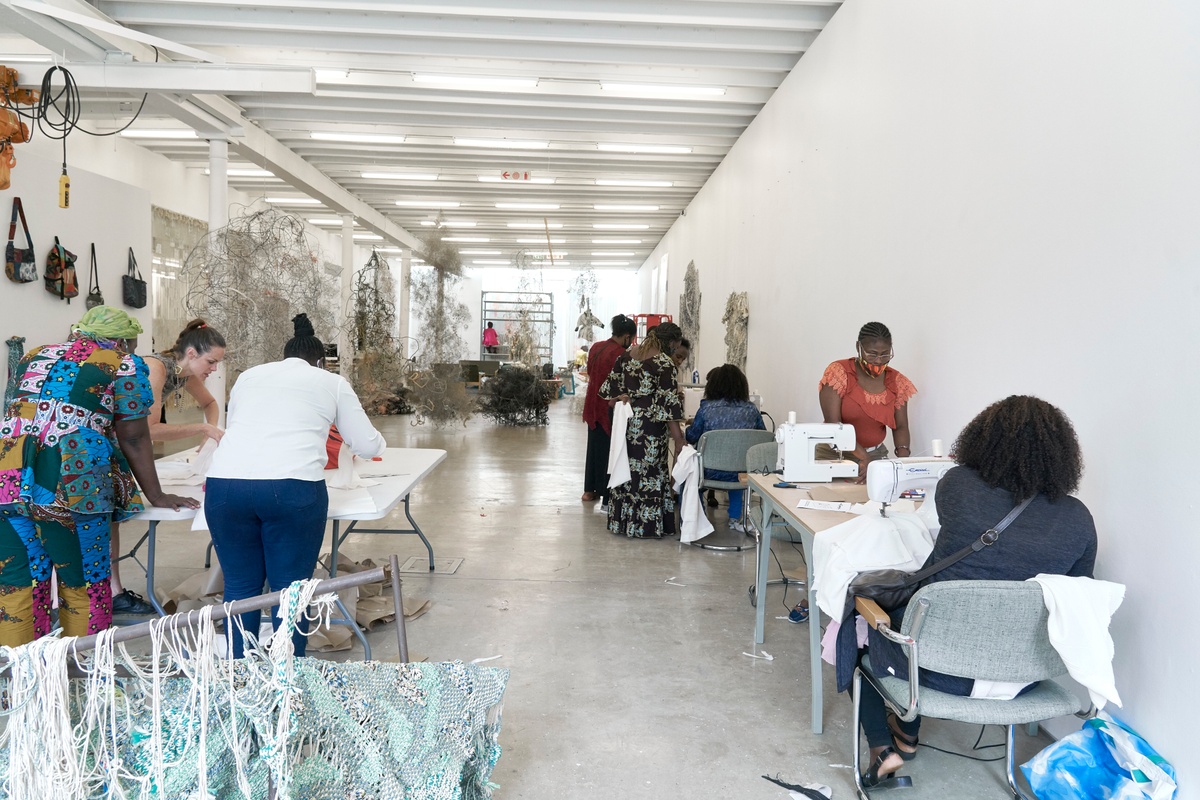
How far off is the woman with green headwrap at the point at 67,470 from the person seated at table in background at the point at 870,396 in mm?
3188

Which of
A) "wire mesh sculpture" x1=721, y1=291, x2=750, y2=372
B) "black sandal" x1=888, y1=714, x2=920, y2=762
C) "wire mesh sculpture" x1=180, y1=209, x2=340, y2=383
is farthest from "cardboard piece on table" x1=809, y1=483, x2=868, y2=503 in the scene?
"wire mesh sculpture" x1=180, y1=209, x2=340, y2=383

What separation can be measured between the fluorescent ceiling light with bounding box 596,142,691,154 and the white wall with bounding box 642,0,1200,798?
12.2ft

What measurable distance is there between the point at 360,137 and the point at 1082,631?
8977 millimetres

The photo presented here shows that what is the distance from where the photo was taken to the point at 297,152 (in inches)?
398

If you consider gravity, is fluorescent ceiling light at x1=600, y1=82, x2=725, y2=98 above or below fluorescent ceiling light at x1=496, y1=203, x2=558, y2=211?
below

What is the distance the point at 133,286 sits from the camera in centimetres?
694

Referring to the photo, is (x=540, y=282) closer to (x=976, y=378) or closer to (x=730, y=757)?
(x=976, y=378)

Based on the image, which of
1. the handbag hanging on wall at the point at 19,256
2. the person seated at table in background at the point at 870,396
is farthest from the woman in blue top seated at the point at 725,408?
the handbag hanging on wall at the point at 19,256

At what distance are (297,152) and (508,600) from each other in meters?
8.13

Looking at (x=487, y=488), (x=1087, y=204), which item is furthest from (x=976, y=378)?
(x=487, y=488)

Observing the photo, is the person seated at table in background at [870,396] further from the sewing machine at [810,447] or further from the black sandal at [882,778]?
the black sandal at [882,778]

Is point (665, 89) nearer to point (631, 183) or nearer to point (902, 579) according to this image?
point (631, 183)

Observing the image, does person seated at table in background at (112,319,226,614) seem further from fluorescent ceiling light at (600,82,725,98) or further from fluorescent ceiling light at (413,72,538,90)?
fluorescent ceiling light at (600,82,725,98)

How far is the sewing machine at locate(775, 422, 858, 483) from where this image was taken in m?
3.46
